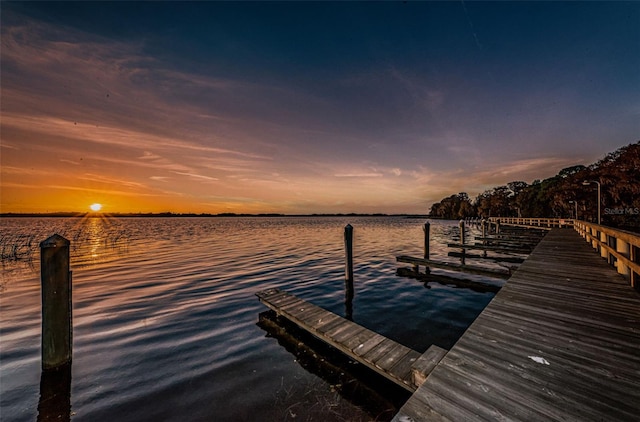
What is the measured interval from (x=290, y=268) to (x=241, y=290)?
15.7 ft

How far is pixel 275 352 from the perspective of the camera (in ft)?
19.9

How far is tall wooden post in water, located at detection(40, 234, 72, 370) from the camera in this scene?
4.85m

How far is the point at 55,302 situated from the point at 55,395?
5.36 ft

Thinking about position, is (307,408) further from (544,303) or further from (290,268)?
(290,268)

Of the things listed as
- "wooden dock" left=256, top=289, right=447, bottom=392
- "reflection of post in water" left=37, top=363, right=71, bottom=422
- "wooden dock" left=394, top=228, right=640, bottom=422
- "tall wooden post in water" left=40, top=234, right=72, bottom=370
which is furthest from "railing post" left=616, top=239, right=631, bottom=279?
"tall wooden post in water" left=40, top=234, right=72, bottom=370

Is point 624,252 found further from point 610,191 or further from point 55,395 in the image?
point 610,191

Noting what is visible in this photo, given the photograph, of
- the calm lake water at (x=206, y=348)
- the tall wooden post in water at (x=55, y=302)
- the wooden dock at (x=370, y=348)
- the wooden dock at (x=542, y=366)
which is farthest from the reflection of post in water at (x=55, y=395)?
the wooden dock at (x=542, y=366)

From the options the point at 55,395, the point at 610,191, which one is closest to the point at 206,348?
the point at 55,395

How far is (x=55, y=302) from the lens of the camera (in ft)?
→ 16.2

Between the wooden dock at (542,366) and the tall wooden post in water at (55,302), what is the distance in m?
6.35

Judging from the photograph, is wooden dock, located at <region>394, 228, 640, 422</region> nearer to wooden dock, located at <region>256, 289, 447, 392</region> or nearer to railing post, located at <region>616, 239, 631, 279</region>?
wooden dock, located at <region>256, 289, 447, 392</region>

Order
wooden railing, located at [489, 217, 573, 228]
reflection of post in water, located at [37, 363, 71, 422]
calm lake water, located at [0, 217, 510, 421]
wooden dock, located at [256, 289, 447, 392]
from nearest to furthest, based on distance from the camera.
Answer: wooden dock, located at [256, 289, 447, 392]
reflection of post in water, located at [37, 363, 71, 422]
calm lake water, located at [0, 217, 510, 421]
wooden railing, located at [489, 217, 573, 228]

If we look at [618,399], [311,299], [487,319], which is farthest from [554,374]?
[311,299]

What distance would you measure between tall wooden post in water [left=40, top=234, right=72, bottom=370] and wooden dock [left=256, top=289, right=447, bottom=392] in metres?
4.53
